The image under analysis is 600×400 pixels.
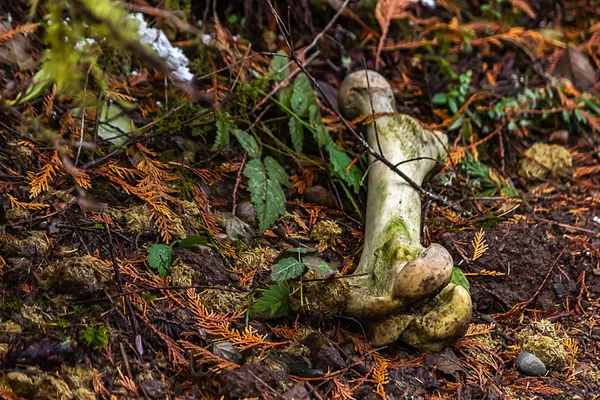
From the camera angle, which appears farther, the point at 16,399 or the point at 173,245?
the point at 173,245

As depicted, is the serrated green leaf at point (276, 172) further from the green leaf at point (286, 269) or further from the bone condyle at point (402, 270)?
the green leaf at point (286, 269)

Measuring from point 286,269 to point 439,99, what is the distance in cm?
218

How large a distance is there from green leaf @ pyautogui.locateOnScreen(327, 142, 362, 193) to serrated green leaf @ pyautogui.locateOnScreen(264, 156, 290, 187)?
0.27 m

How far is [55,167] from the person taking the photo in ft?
8.90

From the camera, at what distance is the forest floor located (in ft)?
7.06

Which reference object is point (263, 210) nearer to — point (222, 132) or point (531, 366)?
point (222, 132)

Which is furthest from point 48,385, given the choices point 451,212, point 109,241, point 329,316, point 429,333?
point 451,212

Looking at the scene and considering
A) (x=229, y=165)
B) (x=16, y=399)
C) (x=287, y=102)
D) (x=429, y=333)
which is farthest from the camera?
(x=287, y=102)

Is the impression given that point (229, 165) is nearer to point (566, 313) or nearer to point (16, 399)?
point (16, 399)

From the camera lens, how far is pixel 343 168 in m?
3.19

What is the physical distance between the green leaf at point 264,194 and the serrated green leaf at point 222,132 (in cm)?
21

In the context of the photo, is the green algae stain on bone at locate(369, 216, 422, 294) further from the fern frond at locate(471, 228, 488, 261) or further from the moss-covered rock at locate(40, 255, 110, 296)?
the moss-covered rock at locate(40, 255, 110, 296)

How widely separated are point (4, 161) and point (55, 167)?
8.5 inches

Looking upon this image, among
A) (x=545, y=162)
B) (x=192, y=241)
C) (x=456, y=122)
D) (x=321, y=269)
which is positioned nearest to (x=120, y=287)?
(x=192, y=241)
